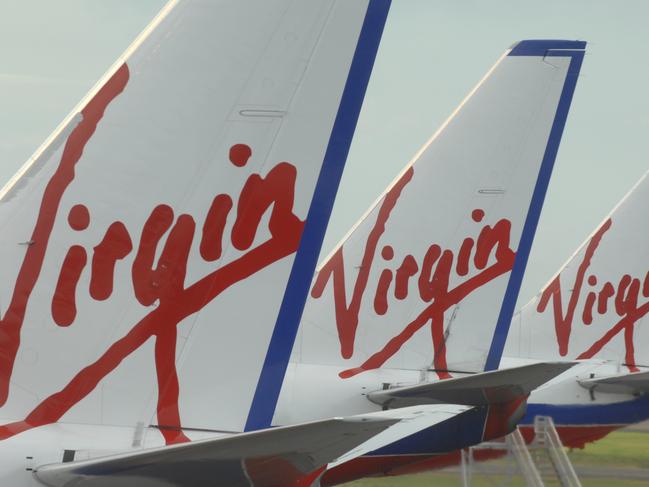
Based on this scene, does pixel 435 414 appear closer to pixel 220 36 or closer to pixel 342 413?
pixel 220 36

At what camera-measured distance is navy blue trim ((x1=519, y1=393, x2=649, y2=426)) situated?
57.1 ft

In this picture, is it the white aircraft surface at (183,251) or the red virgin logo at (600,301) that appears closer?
the white aircraft surface at (183,251)

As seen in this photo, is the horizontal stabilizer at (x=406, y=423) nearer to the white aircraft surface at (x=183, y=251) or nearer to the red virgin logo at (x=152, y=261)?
the white aircraft surface at (x=183, y=251)

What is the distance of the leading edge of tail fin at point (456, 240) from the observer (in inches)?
523

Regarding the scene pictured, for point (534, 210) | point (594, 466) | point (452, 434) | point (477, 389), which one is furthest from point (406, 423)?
point (594, 466)

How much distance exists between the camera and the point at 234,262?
6285mm

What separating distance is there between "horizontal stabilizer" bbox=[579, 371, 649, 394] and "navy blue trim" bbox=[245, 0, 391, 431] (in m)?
11.7

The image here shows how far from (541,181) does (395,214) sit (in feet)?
5.89

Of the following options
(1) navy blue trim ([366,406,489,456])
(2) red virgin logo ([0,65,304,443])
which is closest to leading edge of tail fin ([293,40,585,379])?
(1) navy blue trim ([366,406,489,456])

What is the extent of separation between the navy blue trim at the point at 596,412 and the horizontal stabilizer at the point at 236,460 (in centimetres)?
1214

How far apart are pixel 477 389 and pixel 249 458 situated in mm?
5983

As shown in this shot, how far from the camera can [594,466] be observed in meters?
18.0

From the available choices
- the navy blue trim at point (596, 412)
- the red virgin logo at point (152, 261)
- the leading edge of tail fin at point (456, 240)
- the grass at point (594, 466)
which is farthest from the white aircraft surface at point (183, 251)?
the navy blue trim at point (596, 412)

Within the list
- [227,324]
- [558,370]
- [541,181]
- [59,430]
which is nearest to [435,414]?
[227,324]
